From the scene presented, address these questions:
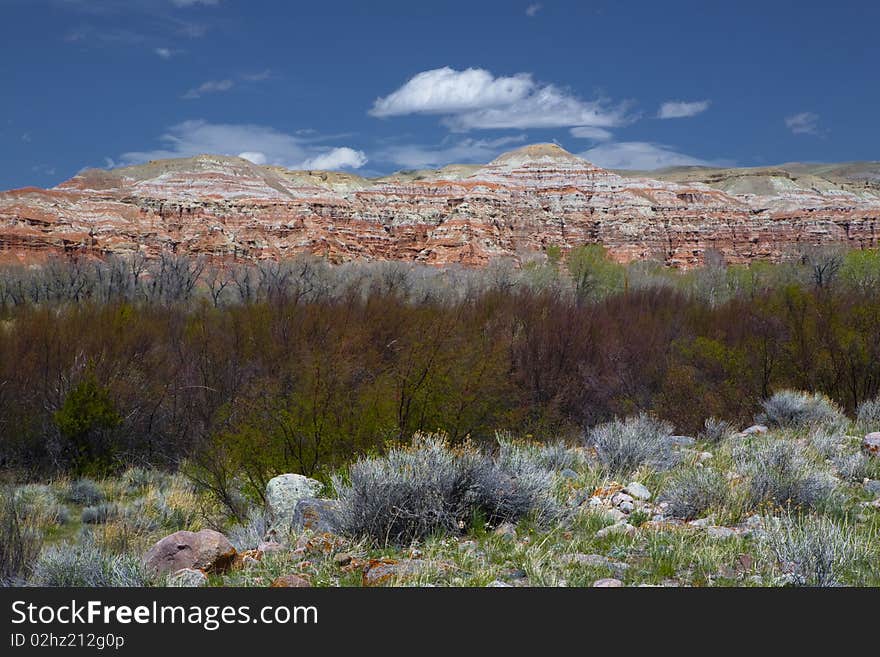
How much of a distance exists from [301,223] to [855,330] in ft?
264

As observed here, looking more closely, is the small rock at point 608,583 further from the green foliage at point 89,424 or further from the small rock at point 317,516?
the green foliage at point 89,424

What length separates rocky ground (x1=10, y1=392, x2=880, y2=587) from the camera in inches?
172

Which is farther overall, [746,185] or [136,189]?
[746,185]

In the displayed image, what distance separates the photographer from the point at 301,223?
89.2 meters

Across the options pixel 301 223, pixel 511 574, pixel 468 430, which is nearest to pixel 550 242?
pixel 301 223

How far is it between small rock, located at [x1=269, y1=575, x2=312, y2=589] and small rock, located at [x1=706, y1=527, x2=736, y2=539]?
3163 millimetres

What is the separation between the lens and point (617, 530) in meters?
5.34

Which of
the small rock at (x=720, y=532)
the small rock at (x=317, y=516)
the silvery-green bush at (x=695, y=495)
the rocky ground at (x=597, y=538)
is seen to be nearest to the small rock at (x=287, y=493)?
the rocky ground at (x=597, y=538)

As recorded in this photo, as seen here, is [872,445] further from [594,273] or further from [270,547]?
[594,273]

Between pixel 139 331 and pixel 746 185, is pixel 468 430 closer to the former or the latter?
pixel 139 331

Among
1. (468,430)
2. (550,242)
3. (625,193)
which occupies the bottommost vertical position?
(468,430)

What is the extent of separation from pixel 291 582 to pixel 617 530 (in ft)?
8.83

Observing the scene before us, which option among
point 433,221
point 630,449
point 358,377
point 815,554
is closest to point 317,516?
point 815,554

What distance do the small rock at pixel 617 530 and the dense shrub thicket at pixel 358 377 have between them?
4895mm
